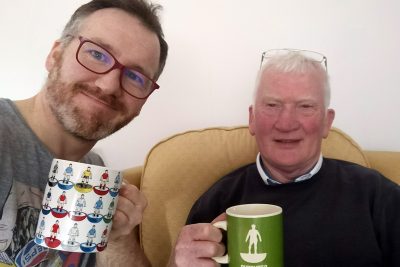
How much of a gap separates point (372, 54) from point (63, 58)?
128 cm

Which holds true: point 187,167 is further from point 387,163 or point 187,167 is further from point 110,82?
point 387,163

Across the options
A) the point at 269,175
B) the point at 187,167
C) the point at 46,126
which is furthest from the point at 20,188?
the point at 269,175

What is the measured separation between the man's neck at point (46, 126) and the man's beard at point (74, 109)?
0.8 inches

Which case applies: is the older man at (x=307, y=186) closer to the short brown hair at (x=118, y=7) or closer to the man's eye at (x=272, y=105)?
the man's eye at (x=272, y=105)

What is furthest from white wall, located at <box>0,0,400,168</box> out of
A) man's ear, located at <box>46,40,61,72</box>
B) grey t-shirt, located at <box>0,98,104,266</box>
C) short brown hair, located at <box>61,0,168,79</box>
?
grey t-shirt, located at <box>0,98,104,266</box>

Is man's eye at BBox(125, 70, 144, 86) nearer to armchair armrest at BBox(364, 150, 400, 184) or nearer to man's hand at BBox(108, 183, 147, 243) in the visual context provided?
man's hand at BBox(108, 183, 147, 243)

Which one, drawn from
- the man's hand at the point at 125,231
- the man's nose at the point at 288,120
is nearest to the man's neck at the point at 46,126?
the man's hand at the point at 125,231

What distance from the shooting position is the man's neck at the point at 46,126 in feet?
2.77

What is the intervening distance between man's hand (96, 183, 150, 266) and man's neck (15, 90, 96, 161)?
0.80 feet

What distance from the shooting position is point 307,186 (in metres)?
1.10

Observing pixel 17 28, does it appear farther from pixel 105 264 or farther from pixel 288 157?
pixel 288 157

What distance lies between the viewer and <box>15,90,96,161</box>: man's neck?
2.77 ft

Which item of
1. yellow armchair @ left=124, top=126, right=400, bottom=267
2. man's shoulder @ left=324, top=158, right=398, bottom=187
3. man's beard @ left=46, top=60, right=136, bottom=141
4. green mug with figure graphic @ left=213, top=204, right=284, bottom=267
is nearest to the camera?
green mug with figure graphic @ left=213, top=204, right=284, bottom=267

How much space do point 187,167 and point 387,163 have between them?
76 cm
